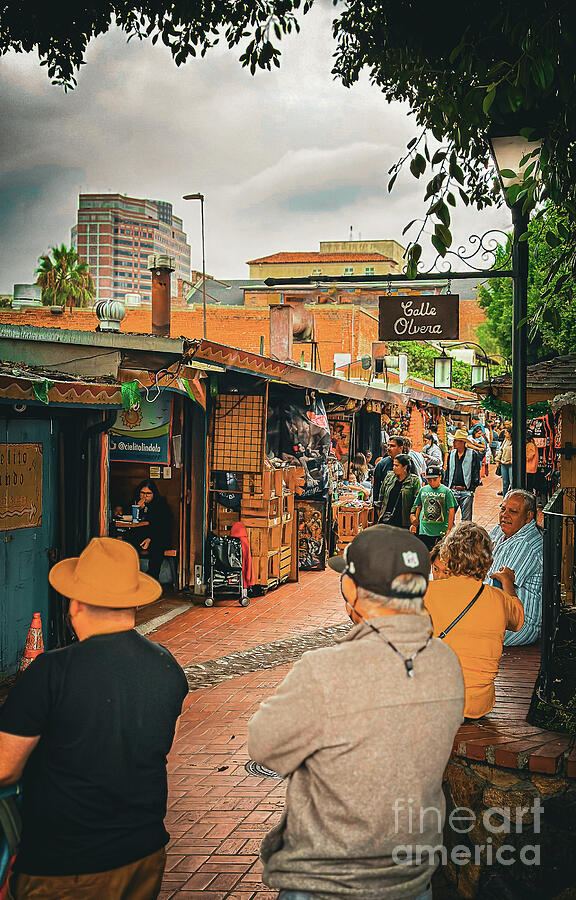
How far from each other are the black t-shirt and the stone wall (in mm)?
1845

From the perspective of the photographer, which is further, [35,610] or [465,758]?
[35,610]

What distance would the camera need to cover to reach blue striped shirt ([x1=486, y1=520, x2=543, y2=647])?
16.6ft

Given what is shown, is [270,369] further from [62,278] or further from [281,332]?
[62,278]

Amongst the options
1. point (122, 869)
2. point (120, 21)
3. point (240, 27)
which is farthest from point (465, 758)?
point (120, 21)

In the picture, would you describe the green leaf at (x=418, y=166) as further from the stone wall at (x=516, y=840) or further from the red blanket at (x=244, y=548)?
the red blanket at (x=244, y=548)


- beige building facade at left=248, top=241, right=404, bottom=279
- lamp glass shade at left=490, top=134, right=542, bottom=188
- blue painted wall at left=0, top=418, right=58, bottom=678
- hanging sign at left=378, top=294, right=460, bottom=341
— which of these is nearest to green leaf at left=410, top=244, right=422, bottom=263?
lamp glass shade at left=490, top=134, right=542, bottom=188

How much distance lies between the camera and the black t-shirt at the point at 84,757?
2.41 metres

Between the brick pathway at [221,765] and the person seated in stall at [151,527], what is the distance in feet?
3.13

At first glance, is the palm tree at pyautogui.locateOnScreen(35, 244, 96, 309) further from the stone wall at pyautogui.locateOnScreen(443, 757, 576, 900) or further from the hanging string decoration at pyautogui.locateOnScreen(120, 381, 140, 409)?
the stone wall at pyautogui.locateOnScreen(443, 757, 576, 900)

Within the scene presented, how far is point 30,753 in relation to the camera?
2.44m

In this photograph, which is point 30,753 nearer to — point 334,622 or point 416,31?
point 416,31

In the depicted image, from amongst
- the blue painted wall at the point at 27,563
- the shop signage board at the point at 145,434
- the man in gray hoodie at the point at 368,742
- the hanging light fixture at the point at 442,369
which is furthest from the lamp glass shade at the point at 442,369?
the man in gray hoodie at the point at 368,742

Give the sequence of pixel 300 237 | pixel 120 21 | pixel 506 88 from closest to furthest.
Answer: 1. pixel 506 88
2. pixel 120 21
3. pixel 300 237

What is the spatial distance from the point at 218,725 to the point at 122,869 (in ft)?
13.0
